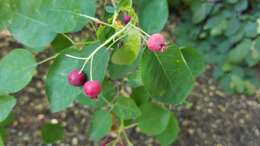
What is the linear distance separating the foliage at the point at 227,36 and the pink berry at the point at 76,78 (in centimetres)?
178

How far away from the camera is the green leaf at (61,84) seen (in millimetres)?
701

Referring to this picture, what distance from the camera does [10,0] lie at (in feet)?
2.35

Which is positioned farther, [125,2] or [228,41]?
[228,41]

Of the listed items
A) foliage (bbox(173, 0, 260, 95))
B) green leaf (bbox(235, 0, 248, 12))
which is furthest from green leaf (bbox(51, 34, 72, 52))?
green leaf (bbox(235, 0, 248, 12))

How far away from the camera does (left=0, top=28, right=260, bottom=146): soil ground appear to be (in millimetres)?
1895

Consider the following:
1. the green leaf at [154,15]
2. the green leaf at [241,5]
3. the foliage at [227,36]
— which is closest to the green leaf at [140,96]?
the green leaf at [154,15]

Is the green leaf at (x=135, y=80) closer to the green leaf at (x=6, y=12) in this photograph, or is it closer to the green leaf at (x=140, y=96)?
the green leaf at (x=140, y=96)

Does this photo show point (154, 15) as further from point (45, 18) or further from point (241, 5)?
point (241, 5)

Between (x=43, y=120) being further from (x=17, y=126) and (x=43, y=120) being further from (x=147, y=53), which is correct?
(x=147, y=53)

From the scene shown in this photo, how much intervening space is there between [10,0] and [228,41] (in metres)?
1.98

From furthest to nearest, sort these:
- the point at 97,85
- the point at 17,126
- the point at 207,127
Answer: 1. the point at 207,127
2. the point at 17,126
3. the point at 97,85

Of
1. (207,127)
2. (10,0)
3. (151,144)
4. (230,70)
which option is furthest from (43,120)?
(10,0)

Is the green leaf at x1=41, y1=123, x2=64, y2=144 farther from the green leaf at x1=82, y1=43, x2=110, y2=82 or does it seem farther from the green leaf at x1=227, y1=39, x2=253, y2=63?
the green leaf at x1=227, y1=39, x2=253, y2=63

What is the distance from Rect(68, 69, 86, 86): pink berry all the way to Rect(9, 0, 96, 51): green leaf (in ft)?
0.22
